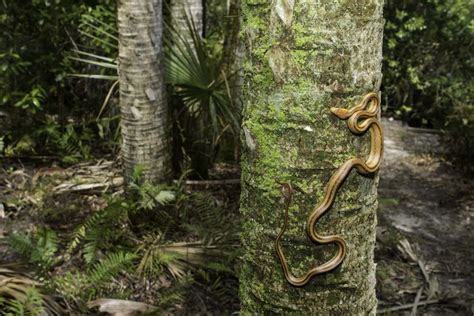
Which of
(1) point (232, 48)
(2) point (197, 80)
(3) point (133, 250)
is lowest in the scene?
(3) point (133, 250)

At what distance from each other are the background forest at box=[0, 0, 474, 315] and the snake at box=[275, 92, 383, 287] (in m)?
1.83

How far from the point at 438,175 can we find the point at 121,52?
453 cm

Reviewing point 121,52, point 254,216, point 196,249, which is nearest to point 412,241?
point 196,249

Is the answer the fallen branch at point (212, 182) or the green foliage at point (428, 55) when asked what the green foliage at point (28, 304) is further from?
the green foliage at point (428, 55)

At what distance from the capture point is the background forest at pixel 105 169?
342 centimetres

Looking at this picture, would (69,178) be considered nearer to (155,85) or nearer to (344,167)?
(155,85)

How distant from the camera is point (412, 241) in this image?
465 cm

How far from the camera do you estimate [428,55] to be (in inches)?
336

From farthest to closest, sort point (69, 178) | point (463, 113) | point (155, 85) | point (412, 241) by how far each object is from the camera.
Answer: point (463, 113) < point (69, 178) < point (412, 241) < point (155, 85)

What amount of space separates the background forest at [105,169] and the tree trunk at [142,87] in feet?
0.67

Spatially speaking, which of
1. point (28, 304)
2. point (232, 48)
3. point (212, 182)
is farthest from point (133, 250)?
point (232, 48)

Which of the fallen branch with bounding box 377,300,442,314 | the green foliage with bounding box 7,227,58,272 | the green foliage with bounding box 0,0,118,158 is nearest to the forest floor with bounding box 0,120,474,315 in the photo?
the fallen branch with bounding box 377,300,442,314

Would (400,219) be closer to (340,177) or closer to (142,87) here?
(142,87)

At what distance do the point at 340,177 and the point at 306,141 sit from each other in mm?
123
